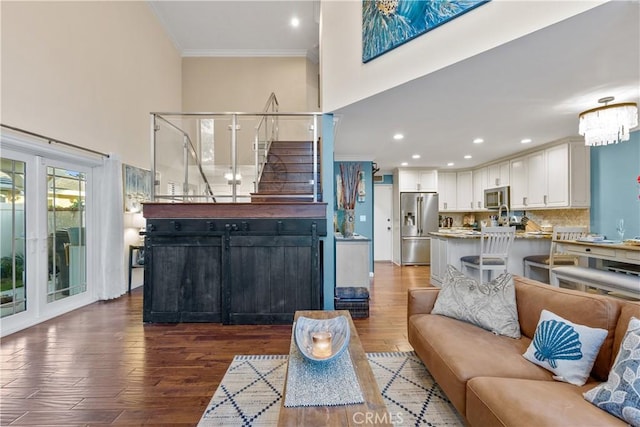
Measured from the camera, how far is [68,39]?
12.3 ft

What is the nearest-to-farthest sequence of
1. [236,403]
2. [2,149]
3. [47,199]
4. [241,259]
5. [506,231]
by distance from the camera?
[236,403]
[2,149]
[241,259]
[47,199]
[506,231]

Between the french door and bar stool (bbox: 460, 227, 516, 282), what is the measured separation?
5.80 metres

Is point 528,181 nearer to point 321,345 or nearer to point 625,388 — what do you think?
point 625,388

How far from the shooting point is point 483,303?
2.19 m

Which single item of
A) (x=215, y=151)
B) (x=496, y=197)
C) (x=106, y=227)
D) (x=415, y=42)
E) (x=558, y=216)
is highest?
(x=415, y=42)

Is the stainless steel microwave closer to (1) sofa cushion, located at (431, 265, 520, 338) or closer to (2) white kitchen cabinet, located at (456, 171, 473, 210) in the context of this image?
(2) white kitchen cabinet, located at (456, 171, 473, 210)

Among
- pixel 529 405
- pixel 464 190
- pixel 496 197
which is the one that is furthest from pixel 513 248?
pixel 529 405

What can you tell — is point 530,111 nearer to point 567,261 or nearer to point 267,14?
point 567,261

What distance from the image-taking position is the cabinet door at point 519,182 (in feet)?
18.3

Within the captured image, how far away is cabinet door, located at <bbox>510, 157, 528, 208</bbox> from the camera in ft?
18.3

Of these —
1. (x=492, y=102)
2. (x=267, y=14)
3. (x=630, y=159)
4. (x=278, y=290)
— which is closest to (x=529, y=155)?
(x=630, y=159)

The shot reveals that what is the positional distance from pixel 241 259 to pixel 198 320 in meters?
0.90

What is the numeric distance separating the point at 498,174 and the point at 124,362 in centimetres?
721

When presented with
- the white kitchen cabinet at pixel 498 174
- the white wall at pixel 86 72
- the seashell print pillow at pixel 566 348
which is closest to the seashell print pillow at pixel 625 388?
the seashell print pillow at pixel 566 348
